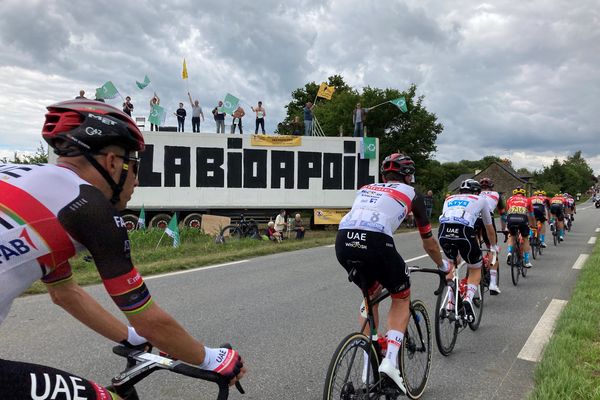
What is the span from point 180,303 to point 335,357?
444cm

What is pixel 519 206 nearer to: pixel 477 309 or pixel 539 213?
pixel 539 213

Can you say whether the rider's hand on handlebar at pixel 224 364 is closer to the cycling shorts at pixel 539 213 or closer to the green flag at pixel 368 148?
the cycling shorts at pixel 539 213

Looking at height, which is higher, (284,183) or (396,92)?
(396,92)

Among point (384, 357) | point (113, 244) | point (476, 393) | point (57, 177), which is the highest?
point (57, 177)

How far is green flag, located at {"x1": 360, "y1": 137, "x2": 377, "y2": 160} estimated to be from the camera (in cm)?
2075

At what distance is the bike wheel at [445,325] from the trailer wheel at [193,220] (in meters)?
15.2

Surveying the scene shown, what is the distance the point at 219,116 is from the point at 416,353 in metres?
17.4

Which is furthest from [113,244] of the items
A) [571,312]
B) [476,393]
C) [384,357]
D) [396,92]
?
[396,92]

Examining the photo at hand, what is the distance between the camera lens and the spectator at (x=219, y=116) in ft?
64.6

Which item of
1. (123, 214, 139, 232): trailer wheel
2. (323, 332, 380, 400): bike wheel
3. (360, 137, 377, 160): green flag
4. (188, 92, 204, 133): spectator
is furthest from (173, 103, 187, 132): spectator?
(323, 332, 380, 400): bike wheel

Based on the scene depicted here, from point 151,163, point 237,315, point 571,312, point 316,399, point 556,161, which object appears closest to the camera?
point 316,399

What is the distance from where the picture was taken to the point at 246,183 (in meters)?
19.5

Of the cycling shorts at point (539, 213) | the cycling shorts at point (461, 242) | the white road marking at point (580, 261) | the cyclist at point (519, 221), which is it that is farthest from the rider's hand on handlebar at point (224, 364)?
the cycling shorts at point (539, 213)

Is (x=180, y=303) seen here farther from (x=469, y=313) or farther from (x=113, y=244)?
(x=113, y=244)
